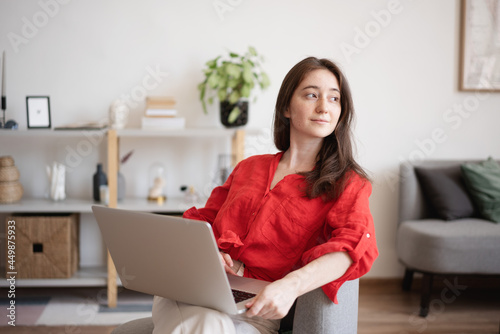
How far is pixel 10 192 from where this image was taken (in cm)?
294

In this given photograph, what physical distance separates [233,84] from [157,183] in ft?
2.59

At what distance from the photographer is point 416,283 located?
344cm

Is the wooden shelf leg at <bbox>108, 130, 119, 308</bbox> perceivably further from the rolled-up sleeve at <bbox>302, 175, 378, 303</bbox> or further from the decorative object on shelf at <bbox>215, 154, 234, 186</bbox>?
the rolled-up sleeve at <bbox>302, 175, 378, 303</bbox>

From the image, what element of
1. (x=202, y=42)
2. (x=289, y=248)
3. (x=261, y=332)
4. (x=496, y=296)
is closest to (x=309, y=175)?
(x=289, y=248)

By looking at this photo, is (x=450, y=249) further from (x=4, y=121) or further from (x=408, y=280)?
(x=4, y=121)

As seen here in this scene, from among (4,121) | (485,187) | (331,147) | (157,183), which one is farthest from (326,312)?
(4,121)

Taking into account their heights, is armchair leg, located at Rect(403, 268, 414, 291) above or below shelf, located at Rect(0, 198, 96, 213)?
below

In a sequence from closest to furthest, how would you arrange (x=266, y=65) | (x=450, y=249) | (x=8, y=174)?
(x=450, y=249) → (x=8, y=174) → (x=266, y=65)

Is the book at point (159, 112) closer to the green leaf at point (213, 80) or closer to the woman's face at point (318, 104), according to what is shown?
the green leaf at point (213, 80)

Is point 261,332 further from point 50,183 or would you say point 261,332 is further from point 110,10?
point 110,10

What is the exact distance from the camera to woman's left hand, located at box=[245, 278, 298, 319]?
3.85 feet

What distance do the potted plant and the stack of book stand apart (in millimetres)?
205

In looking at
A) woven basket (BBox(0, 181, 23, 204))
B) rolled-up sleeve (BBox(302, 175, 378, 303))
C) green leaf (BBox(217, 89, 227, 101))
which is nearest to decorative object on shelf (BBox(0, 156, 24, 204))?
woven basket (BBox(0, 181, 23, 204))

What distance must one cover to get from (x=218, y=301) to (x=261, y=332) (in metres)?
0.27
